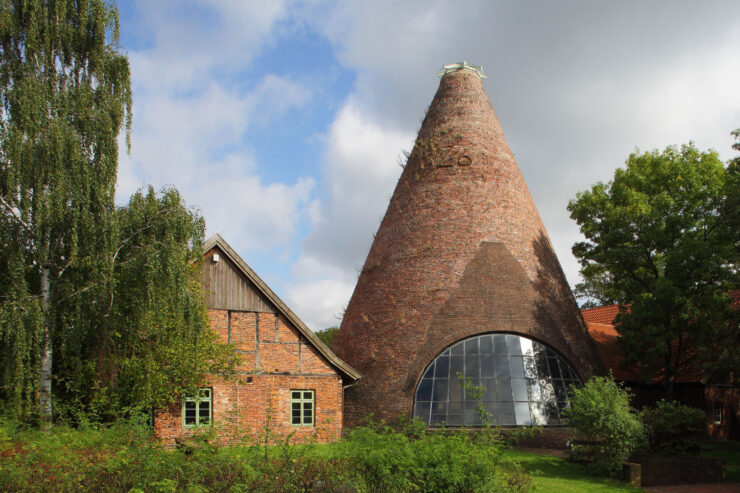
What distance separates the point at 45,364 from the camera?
11383 millimetres

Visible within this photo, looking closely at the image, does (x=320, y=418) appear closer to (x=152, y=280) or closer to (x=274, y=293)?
(x=274, y=293)

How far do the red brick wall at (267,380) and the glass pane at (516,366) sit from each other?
4.56 meters

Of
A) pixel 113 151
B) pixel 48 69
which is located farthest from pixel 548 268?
pixel 48 69

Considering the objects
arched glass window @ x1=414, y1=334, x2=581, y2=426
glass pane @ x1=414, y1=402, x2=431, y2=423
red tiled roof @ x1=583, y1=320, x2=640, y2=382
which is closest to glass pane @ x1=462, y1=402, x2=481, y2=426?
arched glass window @ x1=414, y1=334, x2=581, y2=426

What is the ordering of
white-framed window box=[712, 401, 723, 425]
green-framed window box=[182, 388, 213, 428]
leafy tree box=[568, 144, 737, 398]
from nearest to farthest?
green-framed window box=[182, 388, 213, 428] < leafy tree box=[568, 144, 737, 398] < white-framed window box=[712, 401, 723, 425]

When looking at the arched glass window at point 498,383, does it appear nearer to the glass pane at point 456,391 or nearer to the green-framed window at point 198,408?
the glass pane at point 456,391

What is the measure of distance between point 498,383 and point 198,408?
24.5 feet

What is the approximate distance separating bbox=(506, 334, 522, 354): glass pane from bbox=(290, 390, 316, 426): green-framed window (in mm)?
5327

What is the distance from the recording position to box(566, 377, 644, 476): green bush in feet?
38.2

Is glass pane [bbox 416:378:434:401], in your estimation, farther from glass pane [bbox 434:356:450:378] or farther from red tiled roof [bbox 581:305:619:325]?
red tiled roof [bbox 581:305:619:325]

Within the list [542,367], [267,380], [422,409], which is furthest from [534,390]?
[267,380]

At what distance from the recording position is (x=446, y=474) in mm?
7414

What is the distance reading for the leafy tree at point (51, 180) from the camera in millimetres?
10906

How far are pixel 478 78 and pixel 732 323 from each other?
1057 cm
